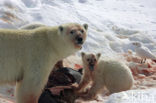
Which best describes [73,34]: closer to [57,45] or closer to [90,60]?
[57,45]

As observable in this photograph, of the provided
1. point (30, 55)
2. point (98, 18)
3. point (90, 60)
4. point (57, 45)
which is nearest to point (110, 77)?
point (90, 60)

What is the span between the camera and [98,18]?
43.0 ft

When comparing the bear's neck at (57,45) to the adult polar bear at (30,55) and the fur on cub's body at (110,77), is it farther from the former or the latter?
the fur on cub's body at (110,77)

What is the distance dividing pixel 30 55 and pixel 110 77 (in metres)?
2.52

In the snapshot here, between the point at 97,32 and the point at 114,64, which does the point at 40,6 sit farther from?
the point at 114,64

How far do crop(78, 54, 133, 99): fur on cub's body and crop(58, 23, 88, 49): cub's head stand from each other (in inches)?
80.5

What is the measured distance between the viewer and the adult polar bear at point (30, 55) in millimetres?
4730

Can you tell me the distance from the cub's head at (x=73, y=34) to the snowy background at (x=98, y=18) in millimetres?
4423

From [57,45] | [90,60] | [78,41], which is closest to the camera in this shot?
[78,41]

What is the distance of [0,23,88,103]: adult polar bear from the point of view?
4730mm

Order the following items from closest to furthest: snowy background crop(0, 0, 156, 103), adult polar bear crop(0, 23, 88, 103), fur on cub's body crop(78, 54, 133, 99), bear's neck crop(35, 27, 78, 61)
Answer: adult polar bear crop(0, 23, 88, 103) < bear's neck crop(35, 27, 78, 61) < fur on cub's body crop(78, 54, 133, 99) < snowy background crop(0, 0, 156, 103)

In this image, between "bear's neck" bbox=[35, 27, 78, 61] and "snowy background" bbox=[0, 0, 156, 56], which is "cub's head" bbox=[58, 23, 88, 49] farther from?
"snowy background" bbox=[0, 0, 156, 56]

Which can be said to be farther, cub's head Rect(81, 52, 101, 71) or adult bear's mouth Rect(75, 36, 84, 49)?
cub's head Rect(81, 52, 101, 71)

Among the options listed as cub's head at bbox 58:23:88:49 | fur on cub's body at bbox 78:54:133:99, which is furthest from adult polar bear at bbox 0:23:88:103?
fur on cub's body at bbox 78:54:133:99
